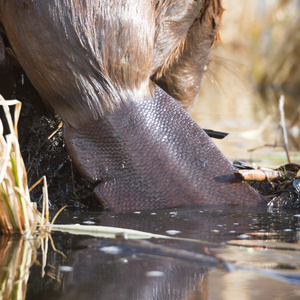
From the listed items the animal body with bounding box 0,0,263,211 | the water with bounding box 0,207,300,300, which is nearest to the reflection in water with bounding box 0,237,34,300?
the water with bounding box 0,207,300,300

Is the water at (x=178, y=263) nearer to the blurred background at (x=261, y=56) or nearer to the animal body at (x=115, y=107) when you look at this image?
the animal body at (x=115, y=107)

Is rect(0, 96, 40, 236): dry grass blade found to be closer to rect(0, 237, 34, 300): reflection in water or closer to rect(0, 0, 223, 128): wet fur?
rect(0, 237, 34, 300): reflection in water

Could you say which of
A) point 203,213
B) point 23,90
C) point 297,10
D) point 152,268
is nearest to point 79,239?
point 152,268

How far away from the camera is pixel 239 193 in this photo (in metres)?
2.26

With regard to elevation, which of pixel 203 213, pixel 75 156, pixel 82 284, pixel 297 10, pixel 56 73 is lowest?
pixel 82 284

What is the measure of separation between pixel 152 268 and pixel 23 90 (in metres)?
1.52

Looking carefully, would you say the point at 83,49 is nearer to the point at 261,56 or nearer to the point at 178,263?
the point at 178,263

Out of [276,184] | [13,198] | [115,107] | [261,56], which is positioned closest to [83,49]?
[115,107]

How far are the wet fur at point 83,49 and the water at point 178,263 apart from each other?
1.66ft

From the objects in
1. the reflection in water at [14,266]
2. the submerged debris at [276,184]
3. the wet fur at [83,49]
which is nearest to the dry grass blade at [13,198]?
the reflection in water at [14,266]

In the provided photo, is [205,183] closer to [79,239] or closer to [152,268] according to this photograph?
[79,239]

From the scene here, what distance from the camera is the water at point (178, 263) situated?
130 cm

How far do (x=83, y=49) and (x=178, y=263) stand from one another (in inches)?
39.4

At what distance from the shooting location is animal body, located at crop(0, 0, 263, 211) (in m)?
2.21
